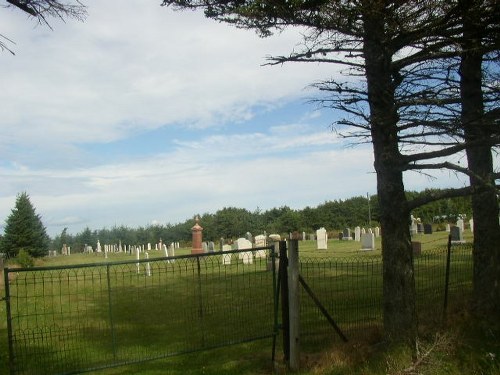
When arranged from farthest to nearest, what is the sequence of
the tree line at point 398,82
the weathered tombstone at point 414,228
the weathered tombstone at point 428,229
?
1. the weathered tombstone at point 414,228
2. the weathered tombstone at point 428,229
3. the tree line at point 398,82

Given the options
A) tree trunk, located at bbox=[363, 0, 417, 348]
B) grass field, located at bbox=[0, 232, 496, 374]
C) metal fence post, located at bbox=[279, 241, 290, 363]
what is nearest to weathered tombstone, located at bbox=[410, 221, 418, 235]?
grass field, located at bbox=[0, 232, 496, 374]

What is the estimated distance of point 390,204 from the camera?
20.7 ft

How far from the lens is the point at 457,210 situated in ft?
156

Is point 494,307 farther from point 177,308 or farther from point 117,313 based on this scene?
point 117,313

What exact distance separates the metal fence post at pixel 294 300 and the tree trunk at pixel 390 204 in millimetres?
1111

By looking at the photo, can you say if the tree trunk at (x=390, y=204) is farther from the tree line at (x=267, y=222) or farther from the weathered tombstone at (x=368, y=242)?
the tree line at (x=267, y=222)

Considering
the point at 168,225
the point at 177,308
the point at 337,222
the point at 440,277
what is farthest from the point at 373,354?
the point at 168,225

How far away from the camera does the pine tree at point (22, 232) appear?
38.3 meters

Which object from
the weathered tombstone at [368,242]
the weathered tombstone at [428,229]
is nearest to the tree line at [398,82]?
the weathered tombstone at [368,242]

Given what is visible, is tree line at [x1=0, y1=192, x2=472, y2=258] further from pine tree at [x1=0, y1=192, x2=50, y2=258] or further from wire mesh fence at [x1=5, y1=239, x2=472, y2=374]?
wire mesh fence at [x1=5, y1=239, x2=472, y2=374]

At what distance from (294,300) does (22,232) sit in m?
36.7

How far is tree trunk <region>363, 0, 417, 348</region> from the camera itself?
245 inches

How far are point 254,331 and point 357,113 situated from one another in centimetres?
459

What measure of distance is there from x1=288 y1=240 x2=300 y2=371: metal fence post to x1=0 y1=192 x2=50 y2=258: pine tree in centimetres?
3554
